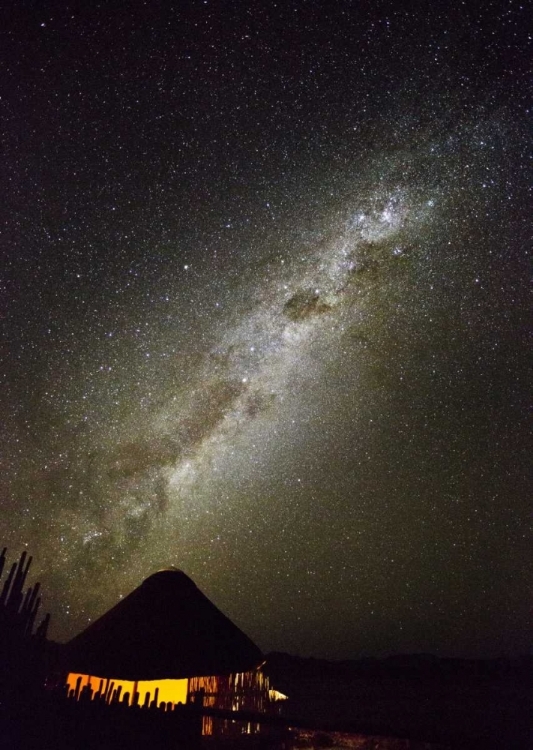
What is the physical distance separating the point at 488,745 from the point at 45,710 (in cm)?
381

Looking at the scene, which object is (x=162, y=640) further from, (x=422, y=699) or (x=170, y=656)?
(x=422, y=699)

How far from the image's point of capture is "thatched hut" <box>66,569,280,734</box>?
810 cm

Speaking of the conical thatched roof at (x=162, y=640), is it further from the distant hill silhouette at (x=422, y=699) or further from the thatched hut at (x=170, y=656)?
the distant hill silhouette at (x=422, y=699)

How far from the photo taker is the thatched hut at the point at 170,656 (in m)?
8.10

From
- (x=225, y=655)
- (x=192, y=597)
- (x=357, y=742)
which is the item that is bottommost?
(x=357, y=742)

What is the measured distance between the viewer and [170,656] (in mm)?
8305

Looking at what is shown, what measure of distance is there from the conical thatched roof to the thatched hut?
0.05 ft

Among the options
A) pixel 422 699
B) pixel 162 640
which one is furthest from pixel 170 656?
pixel 422 699

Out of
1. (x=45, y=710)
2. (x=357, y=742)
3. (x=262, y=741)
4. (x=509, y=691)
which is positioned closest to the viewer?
(x=45, y=710)

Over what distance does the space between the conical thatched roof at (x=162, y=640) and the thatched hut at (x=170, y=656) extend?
2 centimetres

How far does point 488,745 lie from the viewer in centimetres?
353

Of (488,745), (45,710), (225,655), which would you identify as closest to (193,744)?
(45,710)

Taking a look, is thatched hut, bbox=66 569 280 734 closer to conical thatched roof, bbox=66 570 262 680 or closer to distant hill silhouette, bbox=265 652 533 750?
conical thatched roof, bbox=66 570 262 680

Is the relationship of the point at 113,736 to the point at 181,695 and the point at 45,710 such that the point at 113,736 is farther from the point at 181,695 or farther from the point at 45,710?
the point at 181,695
